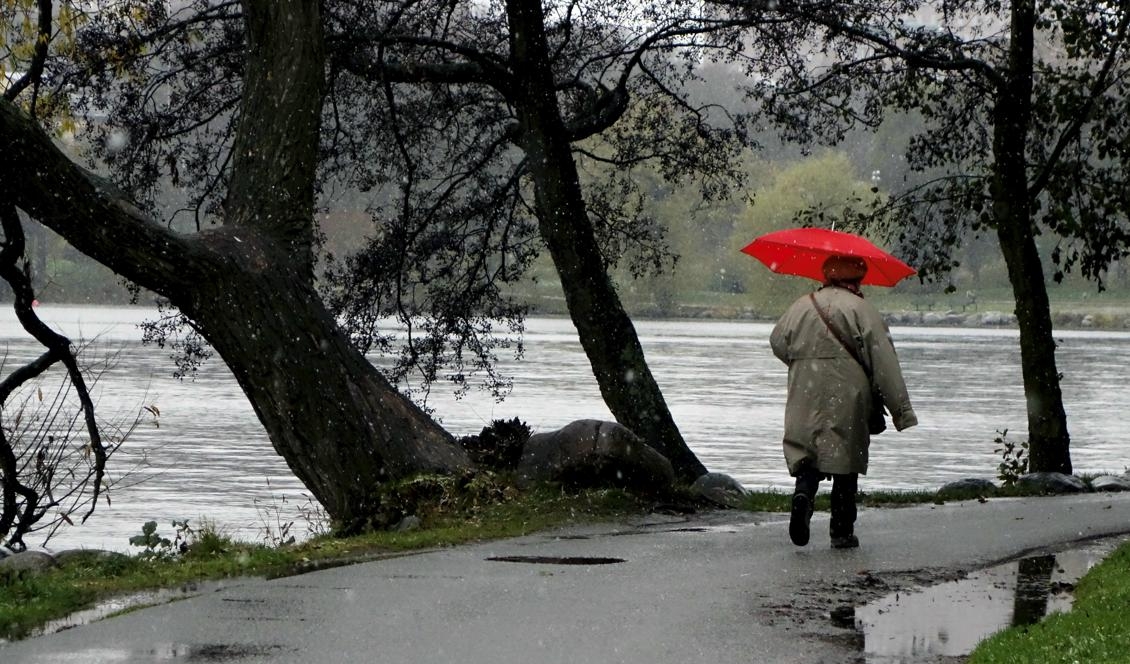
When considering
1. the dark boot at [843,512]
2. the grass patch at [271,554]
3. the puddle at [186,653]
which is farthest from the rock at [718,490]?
the puddle at [186,653]

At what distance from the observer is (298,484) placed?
22.7m

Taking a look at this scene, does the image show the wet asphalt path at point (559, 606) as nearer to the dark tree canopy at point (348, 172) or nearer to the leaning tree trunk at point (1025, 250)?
the dark tree canopy at point (348, 172)

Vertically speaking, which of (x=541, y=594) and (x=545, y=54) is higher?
(x=545, y=54)

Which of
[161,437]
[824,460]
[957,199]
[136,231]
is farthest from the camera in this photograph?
[161,437]

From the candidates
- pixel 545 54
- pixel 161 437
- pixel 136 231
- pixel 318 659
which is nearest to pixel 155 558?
pixel 136 231

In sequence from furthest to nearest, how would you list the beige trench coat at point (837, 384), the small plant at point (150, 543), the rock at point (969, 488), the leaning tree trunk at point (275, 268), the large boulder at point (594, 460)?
the rock at point (969, 488) < the large boulder at point (594, 460) < the leaning tree trunk at point (275, 268) < the small plant at point (150, 543) < the beige trench coat at point (837, 384)

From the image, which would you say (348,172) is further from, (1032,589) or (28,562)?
(1032,589)

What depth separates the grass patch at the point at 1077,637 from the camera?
682cm

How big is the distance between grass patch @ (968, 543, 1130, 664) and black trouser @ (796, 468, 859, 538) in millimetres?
2048

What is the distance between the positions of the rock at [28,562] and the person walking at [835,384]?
184 inches

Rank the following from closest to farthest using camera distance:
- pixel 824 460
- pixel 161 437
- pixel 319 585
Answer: pixel 319 585 → pixel 824 460 → pixel 161 437

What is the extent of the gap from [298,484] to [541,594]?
14580mm

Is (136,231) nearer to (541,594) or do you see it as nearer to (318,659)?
(541,594)

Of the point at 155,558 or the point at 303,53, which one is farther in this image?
the point at 303,53
